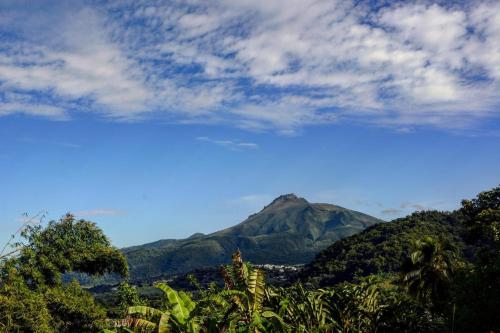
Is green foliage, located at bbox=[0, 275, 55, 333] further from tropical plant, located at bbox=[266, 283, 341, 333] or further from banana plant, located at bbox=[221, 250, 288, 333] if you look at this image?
banana plant, located at bbox=[221, 250, 288, 333]

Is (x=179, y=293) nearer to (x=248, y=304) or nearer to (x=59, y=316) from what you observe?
(x=248, y=304)

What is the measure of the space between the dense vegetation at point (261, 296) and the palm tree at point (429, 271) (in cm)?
8

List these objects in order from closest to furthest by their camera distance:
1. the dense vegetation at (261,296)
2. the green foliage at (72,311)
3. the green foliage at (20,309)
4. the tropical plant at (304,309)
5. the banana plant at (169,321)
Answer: the banana plant at (169,321) → the dense vegetation at (261,296) → the tropical plant at (304,309) → the green foliage at (20,309) → the green foliage at (72,311)

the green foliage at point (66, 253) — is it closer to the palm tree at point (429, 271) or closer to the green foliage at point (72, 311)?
the green foliage at point (72, 311)

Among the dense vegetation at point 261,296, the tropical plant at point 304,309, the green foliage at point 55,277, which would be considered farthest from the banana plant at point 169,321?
the green foliage at point 55,277

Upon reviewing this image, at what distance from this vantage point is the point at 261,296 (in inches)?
655

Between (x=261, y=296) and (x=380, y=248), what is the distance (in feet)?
399

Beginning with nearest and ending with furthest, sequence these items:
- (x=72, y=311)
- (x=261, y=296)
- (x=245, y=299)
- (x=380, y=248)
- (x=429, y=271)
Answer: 1. (x=245, y=299)
2. (x=261, y=296)
3. (x=72, y=311)
4. (x=429, y=271)
5. (x=380, y=248)

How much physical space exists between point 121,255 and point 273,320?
2898 cm

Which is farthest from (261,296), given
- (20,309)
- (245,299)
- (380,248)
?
(380,248)

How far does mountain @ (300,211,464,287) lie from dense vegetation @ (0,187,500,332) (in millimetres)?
71624

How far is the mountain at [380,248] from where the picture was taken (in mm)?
122500

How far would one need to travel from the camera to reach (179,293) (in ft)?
57.4

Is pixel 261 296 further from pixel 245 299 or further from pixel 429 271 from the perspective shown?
pixel 429 271
